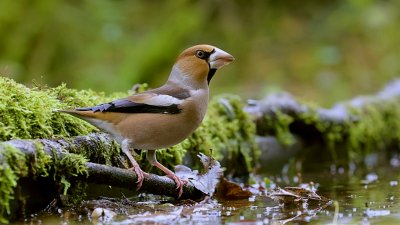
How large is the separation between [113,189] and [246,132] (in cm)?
219

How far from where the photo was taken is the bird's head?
473 centimetres

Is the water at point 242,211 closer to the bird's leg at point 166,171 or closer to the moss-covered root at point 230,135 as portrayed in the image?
the bird's leg at point 166,171

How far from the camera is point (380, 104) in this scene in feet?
27.5

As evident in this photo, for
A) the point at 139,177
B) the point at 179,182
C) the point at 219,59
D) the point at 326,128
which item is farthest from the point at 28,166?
the point at 326,128

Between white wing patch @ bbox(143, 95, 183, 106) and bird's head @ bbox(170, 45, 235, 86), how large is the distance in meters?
0.30

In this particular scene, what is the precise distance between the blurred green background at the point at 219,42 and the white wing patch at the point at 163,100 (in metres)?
7.15

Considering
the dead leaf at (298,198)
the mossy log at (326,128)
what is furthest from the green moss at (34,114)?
the mossy log at (326,128)

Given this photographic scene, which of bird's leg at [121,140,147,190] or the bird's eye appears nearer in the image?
bird's leg at [121,140,147,190]

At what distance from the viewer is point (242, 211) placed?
3977 millimetres

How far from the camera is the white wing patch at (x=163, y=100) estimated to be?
4.39 meters

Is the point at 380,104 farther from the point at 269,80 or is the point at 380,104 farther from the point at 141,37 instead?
the point at 141,37

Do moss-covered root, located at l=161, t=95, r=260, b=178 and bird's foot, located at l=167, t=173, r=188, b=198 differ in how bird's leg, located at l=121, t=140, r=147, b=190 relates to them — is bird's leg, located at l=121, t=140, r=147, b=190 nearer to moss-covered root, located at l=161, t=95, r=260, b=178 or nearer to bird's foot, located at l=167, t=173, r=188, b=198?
bird's foot, located at l=167, t=173, r=188, b=198

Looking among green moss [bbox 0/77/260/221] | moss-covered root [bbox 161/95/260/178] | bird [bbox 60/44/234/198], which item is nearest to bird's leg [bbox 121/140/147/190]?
bird [bbox 60/44/234/198]

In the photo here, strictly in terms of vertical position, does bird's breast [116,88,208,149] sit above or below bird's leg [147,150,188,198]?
above
